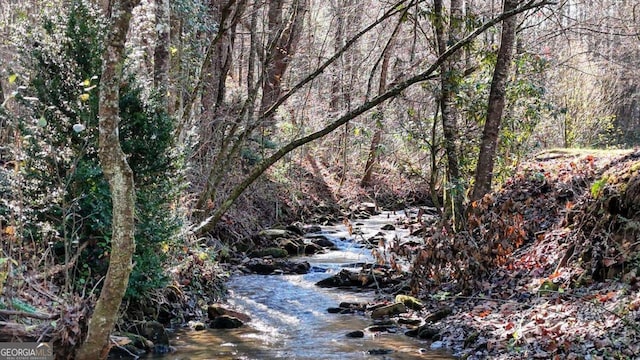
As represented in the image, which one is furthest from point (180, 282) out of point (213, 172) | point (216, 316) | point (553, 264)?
point (553, 264)

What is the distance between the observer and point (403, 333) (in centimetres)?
876

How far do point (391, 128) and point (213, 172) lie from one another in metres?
5.64

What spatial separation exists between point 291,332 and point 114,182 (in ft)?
15.8

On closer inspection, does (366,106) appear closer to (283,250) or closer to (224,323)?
(224,323)

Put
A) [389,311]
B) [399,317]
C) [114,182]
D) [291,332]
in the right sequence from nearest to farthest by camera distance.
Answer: [114,182] → [291,332] → [399,317] → [389,311]

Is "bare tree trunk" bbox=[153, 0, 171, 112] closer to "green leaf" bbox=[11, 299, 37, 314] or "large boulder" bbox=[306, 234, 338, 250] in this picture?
"green leaf" bbox=[11, 299, 37, 314]

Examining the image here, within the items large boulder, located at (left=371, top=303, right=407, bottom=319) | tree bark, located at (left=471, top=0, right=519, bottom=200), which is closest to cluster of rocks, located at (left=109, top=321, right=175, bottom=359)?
large boulder, located at (left=371, top=303, right=407, bottom=319)

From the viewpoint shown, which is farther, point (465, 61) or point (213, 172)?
point (465, 61)

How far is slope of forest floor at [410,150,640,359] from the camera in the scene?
6520 millimetres

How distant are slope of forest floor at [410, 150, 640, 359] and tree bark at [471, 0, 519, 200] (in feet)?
1.92

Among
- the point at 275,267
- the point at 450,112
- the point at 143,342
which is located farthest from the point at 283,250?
the point at 143,342

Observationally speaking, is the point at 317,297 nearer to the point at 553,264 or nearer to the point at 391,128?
the point at 553,264

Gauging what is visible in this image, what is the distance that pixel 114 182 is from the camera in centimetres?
485

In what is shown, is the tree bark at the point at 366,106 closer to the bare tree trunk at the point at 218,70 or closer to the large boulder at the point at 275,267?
the large boulder at the point at 275,267
